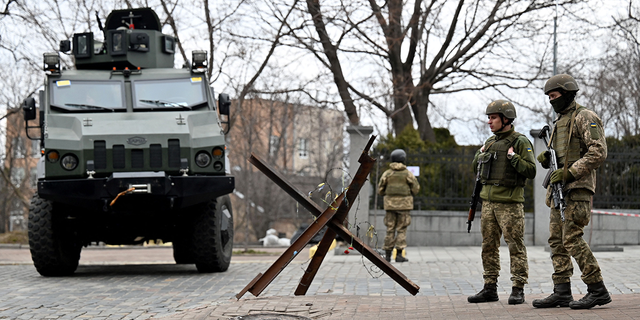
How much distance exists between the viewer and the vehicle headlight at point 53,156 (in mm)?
9711

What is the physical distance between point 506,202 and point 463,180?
10256mm

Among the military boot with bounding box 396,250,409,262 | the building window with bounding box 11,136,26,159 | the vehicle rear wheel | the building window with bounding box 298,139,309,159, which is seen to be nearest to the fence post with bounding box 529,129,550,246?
the military boot with bounding box 396,250,409,262

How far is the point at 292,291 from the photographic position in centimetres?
844

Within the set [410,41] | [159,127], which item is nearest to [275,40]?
[410,41]

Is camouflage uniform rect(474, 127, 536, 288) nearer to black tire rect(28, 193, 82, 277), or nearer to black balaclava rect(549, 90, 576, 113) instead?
black balaclava rect(549, 90, 576, 113)

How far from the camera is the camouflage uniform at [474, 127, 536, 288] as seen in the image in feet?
22.4

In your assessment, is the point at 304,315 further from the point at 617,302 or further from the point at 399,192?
the point at 399,192

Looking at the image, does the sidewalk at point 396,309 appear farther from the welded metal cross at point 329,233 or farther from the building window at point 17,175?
the building window at point 17,175

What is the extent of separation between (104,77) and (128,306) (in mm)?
4243

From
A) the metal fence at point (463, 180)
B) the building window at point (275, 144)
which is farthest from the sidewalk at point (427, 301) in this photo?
the building window at point (275, 144)

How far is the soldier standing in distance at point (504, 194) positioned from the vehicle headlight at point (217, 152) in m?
4.06

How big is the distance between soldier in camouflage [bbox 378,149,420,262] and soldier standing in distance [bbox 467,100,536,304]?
210 inches

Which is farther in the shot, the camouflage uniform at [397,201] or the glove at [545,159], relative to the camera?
the camouflage uniform at [397,201]

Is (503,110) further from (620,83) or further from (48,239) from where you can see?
(620,83)
